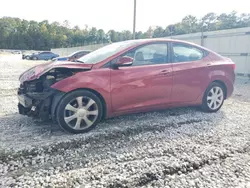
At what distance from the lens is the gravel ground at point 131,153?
2211 mm

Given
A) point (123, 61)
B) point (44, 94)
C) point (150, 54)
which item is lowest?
point (44, 94)

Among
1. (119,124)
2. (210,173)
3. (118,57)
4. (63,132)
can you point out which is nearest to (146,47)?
(118,57)

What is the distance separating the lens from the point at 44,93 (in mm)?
3188

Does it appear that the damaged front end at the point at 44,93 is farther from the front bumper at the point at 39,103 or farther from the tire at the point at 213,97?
the tire at the point at 213,97

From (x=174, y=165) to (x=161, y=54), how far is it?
212 cm

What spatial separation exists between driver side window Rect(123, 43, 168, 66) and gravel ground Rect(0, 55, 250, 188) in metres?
1.08

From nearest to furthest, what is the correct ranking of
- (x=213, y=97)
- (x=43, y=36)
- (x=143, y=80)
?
(x=143, y=80), (x=213, y=97), (x=43, y=36)

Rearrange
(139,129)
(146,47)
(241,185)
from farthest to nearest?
A: (146,47) → (139,129) → (241,185)

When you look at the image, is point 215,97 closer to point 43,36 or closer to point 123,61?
point 123,61

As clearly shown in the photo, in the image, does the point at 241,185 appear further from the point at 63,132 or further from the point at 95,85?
the point at 63,132

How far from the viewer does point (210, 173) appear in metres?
2.34

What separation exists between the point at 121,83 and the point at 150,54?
83 centimetres

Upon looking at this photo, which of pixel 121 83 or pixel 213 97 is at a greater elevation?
pixel 121 83

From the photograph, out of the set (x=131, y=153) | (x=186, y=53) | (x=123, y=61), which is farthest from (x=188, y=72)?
(x=131, y=153)
